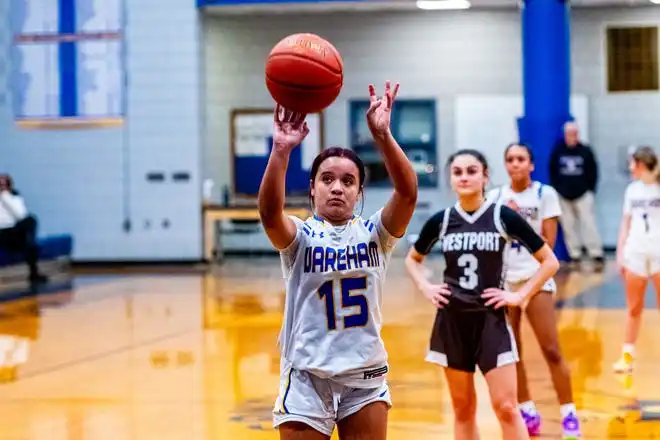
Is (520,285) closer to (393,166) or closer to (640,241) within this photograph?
(640,241)

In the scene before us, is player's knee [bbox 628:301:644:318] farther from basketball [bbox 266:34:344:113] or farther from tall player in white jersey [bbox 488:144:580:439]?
basketball [bbox 266:34:344:113]

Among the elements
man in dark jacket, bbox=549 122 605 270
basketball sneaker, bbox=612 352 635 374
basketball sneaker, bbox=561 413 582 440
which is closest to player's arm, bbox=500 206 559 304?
basketball sneaker, bbox=561 413 582 440

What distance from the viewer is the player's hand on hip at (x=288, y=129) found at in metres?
2.95

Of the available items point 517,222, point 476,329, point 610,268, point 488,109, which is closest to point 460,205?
point 517,222

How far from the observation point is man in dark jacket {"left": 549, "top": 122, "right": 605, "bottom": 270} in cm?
1466

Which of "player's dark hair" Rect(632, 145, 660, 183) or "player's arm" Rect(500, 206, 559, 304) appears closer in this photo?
"player's arm" Rect(500, 206, 559, 304)

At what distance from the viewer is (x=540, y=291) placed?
514 cm

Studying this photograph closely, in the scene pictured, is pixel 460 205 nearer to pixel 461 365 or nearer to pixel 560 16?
pixel 461 365

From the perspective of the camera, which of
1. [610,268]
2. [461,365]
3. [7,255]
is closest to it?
[461,365]

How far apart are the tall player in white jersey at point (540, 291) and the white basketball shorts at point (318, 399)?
6.49 ft

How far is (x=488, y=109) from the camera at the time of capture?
18.6 meters

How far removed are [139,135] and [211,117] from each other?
2389 mm

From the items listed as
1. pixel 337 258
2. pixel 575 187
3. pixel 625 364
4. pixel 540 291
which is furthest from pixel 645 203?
pixel 575 187

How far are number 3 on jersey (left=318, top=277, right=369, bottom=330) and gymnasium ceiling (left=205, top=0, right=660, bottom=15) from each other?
46.3 ft
